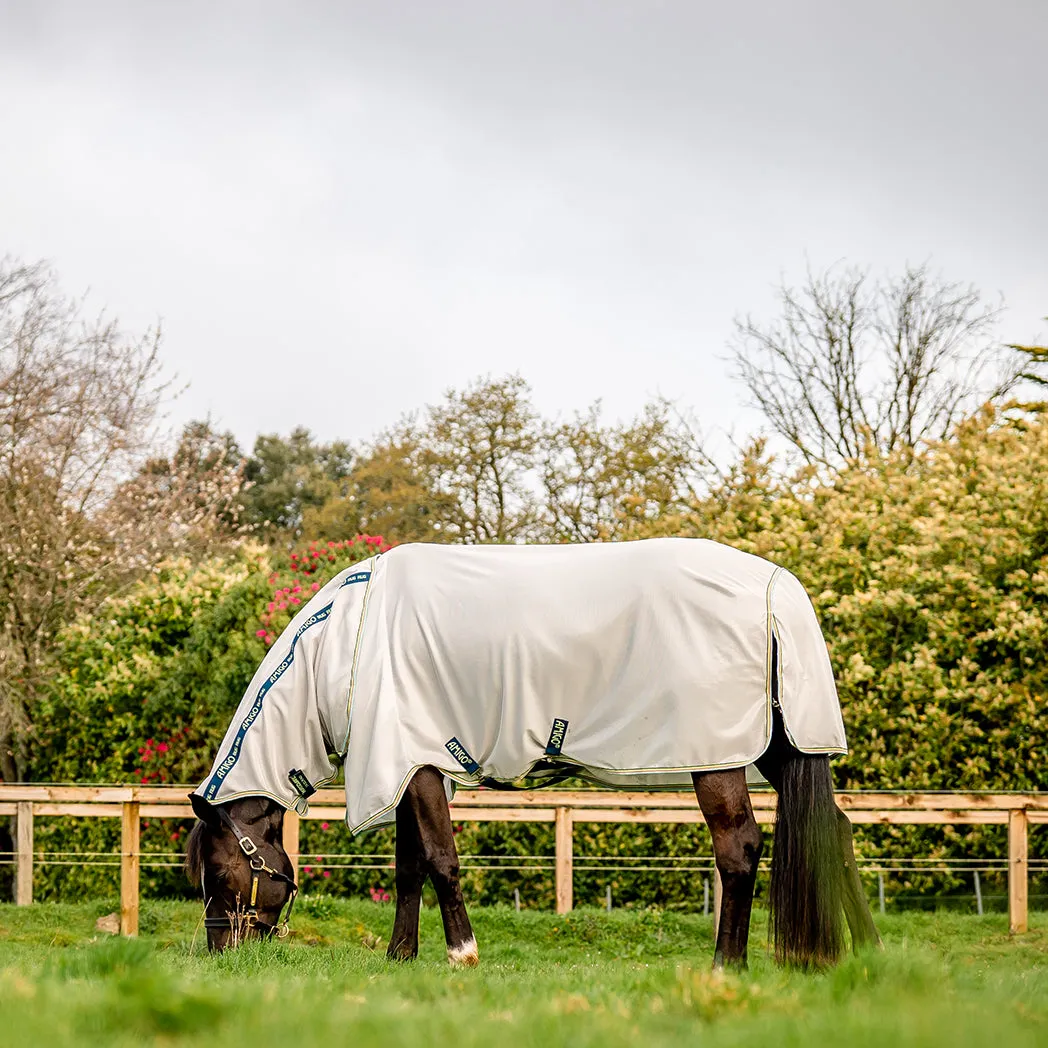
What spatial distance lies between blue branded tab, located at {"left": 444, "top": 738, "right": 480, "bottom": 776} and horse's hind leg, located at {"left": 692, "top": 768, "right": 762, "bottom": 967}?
1.16 metres

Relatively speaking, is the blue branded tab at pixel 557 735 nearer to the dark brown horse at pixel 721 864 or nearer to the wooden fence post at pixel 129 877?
the dark brown horse at pixel 721 864

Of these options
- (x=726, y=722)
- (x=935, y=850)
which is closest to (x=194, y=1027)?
(x=726, y=722)

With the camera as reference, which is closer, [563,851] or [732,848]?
[732,848]

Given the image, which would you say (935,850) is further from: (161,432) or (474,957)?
(161,432)

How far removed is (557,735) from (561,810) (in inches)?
202

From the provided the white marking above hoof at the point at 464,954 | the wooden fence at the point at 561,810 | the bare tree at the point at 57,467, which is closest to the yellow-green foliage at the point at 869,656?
the wooden fence at the point at 561,810

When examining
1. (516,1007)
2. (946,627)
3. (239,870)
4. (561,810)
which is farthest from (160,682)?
(516,1007)

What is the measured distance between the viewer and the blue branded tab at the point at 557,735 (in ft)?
18.6

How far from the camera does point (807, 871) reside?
206 inches

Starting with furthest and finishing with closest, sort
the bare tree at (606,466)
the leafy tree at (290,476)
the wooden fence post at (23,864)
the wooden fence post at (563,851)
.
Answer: the leafy tree at (290,476)
the bare tree at (606,466)
the wooden fence post at (23,864)
the wooden fence post at (563,851)

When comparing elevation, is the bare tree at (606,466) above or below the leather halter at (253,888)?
above

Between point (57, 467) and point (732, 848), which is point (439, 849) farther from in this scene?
point (57, 467)

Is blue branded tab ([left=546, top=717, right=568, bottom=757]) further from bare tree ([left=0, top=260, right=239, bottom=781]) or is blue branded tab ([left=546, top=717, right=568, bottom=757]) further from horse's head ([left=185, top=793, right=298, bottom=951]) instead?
bare tree ([left=0, top=260, right=239, bottom=781])

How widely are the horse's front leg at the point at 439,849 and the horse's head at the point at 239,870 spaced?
863mm
